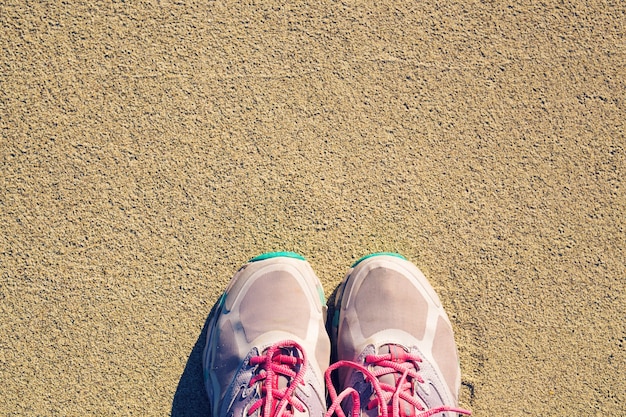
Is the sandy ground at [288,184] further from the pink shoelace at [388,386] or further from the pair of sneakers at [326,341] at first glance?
the pink shoelace at [388,386]

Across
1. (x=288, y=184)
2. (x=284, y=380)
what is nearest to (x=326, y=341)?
(x=284, y=380)

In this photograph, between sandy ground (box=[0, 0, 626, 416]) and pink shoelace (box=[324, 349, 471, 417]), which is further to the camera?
sandy ground (box=[0, 0, 626, 416])

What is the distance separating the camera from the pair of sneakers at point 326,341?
140cm

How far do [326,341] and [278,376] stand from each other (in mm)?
164

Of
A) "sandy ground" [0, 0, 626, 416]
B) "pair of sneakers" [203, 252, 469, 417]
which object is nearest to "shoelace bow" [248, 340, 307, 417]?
"pair of sneakers" [203, 252, 469, 417]

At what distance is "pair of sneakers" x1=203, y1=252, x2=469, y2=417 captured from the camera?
1398 millimetres

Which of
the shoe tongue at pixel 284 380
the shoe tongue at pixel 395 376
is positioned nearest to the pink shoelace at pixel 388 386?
the shoe tongue at pixel 395 376

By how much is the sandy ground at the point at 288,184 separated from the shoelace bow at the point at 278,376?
21 cm

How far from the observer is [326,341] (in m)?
1.47

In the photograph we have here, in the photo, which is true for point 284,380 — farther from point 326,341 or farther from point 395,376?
point 395,376

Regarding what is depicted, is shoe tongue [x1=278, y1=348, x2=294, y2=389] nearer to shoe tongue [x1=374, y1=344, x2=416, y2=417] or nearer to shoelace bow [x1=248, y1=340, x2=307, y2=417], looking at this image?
shoelace bow [x1=248, y1=340, x2=307, y2=417]

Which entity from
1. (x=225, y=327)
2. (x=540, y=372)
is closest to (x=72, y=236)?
(x=225, y=327)

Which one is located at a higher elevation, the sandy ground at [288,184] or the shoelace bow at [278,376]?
the sandy ground at [288,184]

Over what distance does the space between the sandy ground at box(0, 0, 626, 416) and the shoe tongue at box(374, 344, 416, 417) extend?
0.65ft
